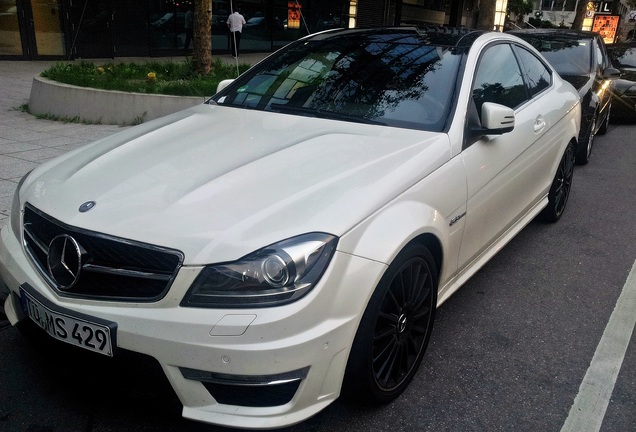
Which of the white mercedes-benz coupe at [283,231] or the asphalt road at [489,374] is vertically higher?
the white mercedes-benz coupe at [283,231]

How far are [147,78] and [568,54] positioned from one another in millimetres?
6187

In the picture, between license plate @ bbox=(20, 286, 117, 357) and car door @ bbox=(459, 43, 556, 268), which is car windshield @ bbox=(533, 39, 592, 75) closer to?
car door @ bbox=(459, 43, 556, 268)

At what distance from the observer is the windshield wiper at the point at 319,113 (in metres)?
3.14

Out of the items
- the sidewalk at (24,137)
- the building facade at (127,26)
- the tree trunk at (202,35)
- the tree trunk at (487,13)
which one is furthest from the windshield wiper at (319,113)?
the tree trunk at (487,13)

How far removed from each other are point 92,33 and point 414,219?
15295 millimetres

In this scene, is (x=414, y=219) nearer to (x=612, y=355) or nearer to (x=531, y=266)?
(x=612, y=355)

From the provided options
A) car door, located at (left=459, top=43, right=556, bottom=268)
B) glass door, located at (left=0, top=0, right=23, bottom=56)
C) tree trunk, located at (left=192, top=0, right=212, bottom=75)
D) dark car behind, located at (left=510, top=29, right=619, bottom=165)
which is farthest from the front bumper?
glass door, located at (left=0, top=0, right=23, bottom=56)

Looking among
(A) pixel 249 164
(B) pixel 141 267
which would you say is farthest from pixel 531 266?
(B) pixel 141 267

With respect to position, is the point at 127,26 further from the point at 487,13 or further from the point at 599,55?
the point at 599,55

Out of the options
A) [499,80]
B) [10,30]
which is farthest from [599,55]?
[10,30]

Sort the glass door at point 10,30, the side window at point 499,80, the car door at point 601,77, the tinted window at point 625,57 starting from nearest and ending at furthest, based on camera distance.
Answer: the side window at point 499,80 → the car door at point 601,77 → the tinted window at point 625,57 → the glass door at point 10,30

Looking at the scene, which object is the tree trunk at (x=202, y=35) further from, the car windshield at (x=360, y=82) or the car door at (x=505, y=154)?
the car door at (x=505, y=154)

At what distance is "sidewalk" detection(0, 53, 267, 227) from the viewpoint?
18.4ft

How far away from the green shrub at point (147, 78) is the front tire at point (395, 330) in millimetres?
6379
